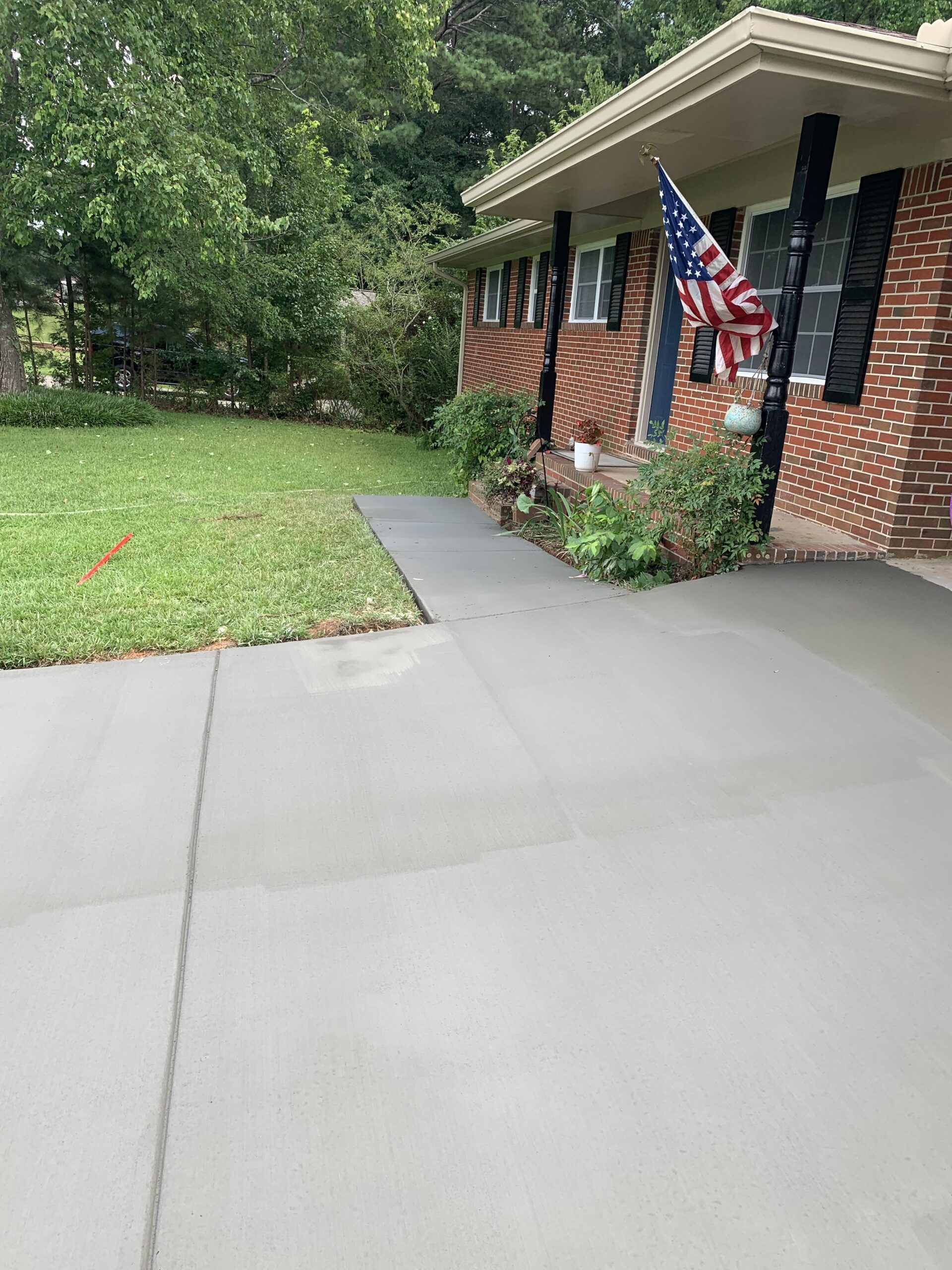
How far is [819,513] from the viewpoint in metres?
5.99

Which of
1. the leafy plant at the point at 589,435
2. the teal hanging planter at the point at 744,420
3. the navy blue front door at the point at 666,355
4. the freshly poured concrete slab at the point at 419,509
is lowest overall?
the freshly poured concrete slab at the point at 419,509

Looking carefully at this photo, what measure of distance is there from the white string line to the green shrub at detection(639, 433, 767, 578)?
4.95 metres

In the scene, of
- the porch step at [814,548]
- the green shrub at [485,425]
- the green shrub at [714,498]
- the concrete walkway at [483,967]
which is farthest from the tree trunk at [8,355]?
the porch step at [814,548]

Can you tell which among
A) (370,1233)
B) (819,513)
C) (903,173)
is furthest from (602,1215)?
(903,173)

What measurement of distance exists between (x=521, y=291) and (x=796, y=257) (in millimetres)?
9255

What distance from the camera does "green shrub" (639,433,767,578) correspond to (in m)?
5.05

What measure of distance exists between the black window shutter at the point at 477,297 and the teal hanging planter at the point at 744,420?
11792mm

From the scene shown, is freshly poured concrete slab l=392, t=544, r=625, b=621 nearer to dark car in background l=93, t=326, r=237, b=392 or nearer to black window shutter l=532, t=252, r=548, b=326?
black window shutter l=532, t=252, r=548, b=326

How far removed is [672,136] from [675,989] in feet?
17.8

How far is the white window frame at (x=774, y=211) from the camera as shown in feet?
19.2

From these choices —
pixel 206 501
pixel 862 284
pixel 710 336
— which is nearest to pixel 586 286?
pixel 710 336

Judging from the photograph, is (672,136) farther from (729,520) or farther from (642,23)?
(642,23)

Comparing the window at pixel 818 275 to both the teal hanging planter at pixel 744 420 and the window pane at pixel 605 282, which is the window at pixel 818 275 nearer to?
the teal hanging planter at pixel 744 420

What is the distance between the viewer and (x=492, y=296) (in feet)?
49.9
